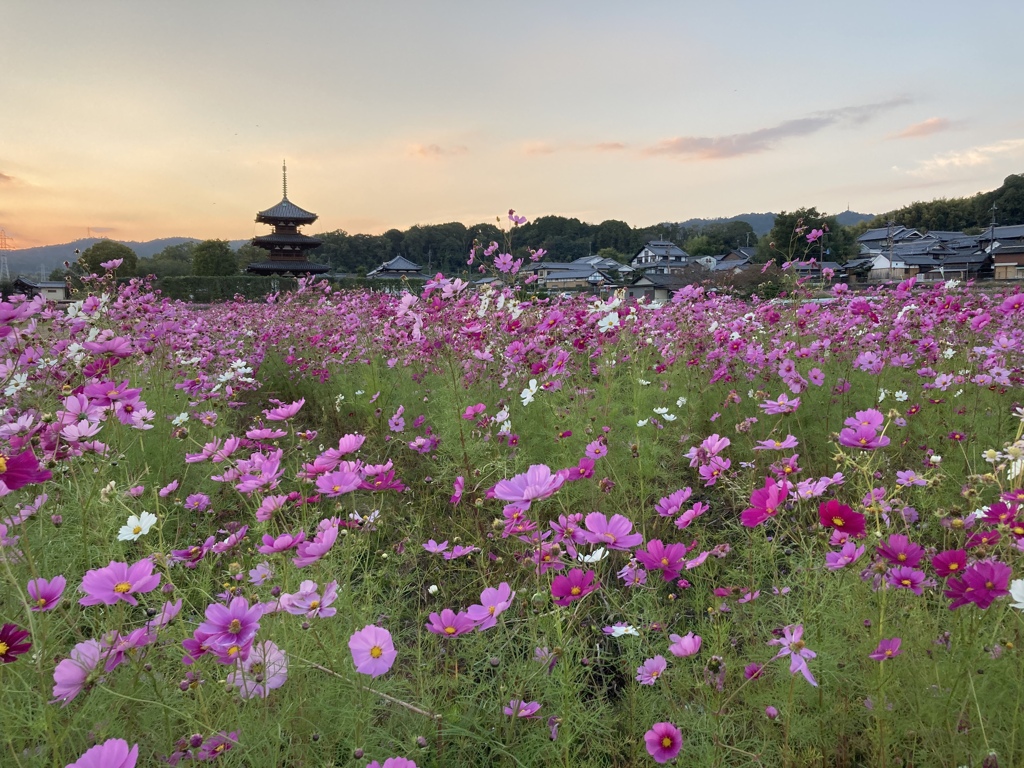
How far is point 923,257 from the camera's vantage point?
4272 cm

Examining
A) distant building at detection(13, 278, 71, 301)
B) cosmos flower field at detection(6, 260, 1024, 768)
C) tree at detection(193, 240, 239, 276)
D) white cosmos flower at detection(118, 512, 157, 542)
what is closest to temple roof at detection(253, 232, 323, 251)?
tree at detection(193, 240, 239, 276)

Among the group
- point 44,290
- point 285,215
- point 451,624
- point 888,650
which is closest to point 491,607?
point 451,624

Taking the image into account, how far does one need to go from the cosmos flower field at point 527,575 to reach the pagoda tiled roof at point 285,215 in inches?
1324

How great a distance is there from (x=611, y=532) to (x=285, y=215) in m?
36.9

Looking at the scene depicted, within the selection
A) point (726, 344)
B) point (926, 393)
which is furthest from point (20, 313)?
point (926, 393)

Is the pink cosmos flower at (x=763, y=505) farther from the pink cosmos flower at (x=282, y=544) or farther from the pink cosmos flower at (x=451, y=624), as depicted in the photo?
the pink cosmos flower at (x=282, y=544)

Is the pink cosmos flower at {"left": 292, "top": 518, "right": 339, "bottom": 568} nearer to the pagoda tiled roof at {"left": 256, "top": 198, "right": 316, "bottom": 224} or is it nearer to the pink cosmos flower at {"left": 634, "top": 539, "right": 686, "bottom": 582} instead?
the pink cosmos flower at {"left": 634, "top": 539, "right": 686, "bottom": 582}

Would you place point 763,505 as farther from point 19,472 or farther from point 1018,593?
point 19,472

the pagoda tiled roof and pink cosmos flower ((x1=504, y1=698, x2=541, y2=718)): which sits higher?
the pagoda tiled roof

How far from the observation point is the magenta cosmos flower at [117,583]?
2.82 feet

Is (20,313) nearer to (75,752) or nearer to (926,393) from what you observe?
(75,752)

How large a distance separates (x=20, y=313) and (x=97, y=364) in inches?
7.6

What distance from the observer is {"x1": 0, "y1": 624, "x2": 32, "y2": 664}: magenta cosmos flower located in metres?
0.75

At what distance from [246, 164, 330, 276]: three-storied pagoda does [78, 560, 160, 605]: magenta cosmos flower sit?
3423cm
